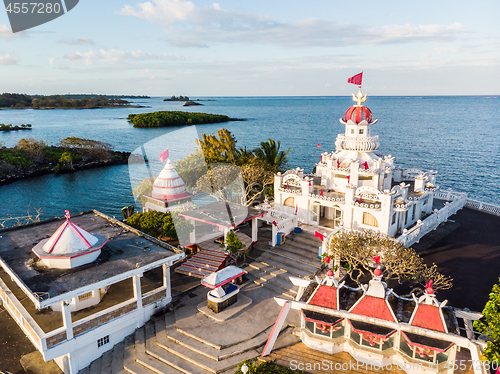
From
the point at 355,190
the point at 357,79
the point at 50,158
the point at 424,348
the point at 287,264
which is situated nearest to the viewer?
the point at 424,348

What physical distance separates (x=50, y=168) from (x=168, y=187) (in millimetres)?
51360

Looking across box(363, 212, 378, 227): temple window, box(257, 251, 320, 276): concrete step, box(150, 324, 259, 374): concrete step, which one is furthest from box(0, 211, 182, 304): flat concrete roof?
box(363, 212, 378, 227): temple window

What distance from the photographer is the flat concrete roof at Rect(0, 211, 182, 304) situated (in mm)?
15469

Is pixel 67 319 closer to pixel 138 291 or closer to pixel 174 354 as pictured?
pixel 138 291

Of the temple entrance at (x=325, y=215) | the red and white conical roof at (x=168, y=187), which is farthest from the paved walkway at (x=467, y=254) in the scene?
the red and white conical roof at (x=168, y=187)

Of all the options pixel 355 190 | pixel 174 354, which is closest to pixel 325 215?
pixel 355 190

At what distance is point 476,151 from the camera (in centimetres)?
8381

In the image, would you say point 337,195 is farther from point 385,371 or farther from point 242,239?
point 385,371

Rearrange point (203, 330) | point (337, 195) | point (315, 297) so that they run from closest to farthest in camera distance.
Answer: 1. point (315, 297)
2. point (203, 330)
3. point (337, 195)

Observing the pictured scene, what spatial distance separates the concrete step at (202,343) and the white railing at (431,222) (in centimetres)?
1265

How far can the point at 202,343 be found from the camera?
15.9 metres

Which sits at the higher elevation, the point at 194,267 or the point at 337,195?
the point at 337,195

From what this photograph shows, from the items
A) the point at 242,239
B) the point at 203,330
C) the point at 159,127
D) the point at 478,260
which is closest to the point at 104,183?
the point at 242,239

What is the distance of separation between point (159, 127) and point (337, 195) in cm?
13024
